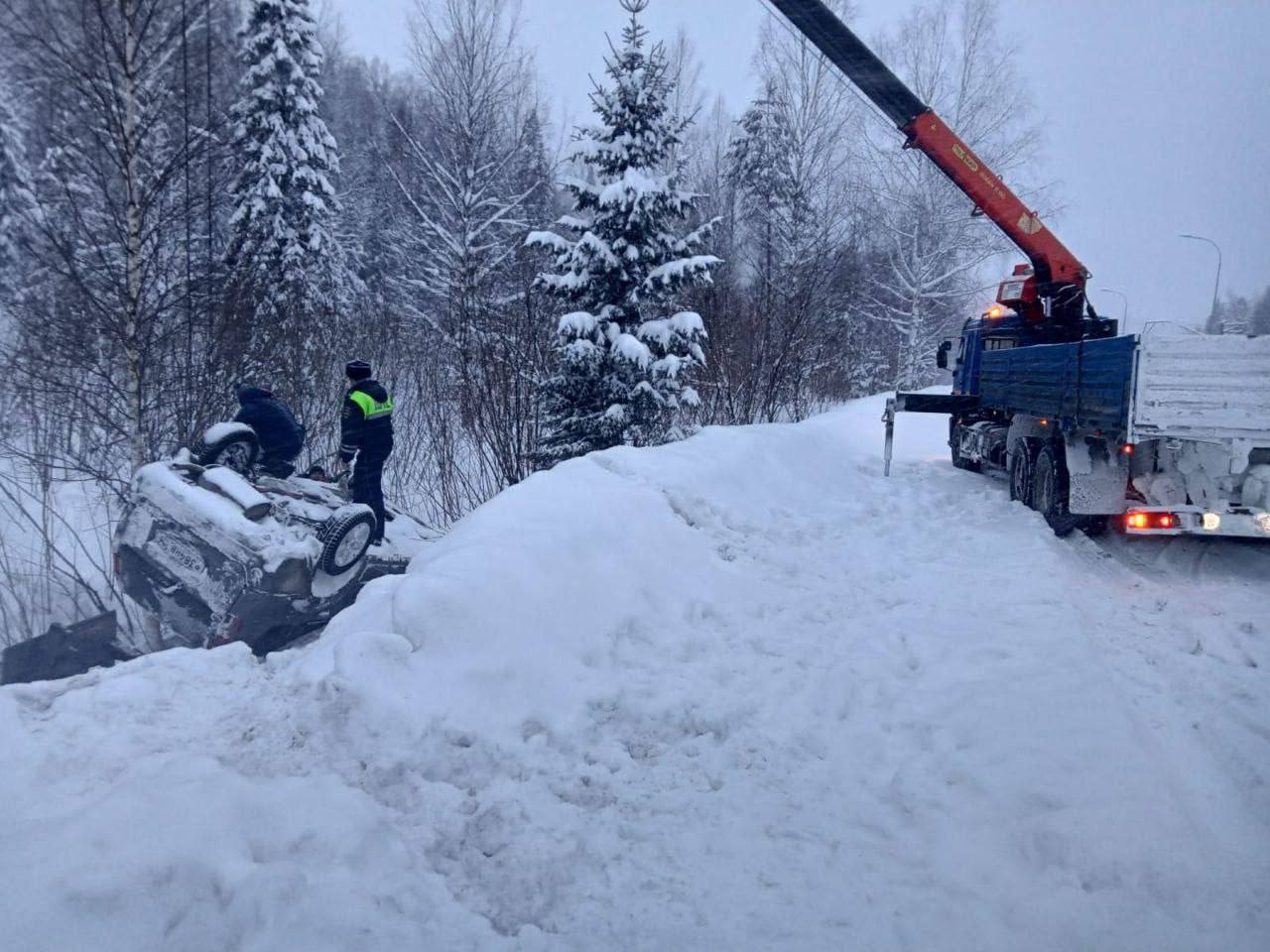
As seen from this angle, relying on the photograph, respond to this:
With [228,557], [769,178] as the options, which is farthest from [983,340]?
[769,178]

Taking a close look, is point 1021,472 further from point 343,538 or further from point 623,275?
point 343,538

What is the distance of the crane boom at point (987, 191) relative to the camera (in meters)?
9.74

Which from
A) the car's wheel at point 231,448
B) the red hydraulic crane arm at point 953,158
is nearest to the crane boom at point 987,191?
the red hydraulic crane arm at point 953,158

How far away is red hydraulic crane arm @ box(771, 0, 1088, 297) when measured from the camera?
9586 millimetres

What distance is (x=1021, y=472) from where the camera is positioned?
8.99 m

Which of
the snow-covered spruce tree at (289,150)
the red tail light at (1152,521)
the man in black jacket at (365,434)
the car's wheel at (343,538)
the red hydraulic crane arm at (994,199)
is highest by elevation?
the snow-covered spruce tree at (289,150)

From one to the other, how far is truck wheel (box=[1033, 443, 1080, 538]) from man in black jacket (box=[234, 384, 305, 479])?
23.4ft

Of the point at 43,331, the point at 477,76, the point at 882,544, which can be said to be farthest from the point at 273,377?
the point at 477,76

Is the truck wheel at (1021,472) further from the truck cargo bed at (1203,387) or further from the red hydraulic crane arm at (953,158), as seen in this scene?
the red hydraulic crane arm at (953,158)

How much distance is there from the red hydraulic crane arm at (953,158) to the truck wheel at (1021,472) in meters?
2.93

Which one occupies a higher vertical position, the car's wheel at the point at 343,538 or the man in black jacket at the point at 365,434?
the man in black jacket at the point at 365,434

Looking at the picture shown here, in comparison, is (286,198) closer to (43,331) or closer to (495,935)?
(43,331)

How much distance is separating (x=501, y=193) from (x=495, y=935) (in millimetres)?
22424

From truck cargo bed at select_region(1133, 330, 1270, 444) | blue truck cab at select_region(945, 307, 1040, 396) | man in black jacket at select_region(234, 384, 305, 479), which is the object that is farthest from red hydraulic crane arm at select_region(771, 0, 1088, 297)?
man in black jacket at select_region(234, 384, 305, 479)
